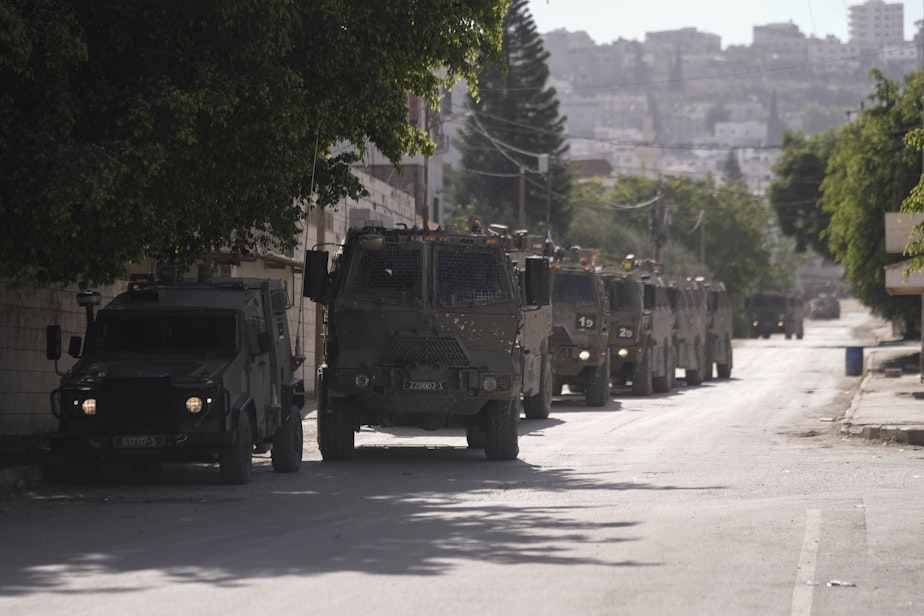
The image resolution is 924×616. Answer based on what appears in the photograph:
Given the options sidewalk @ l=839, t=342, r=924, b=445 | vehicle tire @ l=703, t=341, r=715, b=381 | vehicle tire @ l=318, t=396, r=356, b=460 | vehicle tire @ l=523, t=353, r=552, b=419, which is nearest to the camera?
vehicle tire @ l=318, t=396, r=356, b=460

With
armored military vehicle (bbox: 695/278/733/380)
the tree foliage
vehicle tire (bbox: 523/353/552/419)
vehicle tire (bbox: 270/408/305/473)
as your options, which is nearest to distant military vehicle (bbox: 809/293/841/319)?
the tree foliage

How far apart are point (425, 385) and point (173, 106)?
457cm

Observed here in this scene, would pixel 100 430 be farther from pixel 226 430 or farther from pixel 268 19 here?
pixel 268 19

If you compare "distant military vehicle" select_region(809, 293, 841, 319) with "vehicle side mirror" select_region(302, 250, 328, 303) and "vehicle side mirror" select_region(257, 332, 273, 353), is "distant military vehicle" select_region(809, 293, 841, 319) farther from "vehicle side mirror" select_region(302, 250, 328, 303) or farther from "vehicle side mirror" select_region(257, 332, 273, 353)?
"vehicle side mirror" select_region(257, 332, 273, 353)

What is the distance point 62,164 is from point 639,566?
6.87 m

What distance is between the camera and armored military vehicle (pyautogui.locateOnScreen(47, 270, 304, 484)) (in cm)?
1500

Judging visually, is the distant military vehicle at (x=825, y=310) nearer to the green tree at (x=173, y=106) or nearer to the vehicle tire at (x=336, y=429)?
the green tree at (x=173, y=106)

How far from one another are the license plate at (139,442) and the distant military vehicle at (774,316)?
7796cm

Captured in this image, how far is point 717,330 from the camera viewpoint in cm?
4678

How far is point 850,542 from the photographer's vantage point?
→ 1131 cm

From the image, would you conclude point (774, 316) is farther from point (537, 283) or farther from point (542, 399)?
point (537, 283)

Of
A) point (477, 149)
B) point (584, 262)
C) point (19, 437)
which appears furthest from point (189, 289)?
point (477, 149)

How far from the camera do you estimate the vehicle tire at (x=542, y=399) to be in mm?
26547

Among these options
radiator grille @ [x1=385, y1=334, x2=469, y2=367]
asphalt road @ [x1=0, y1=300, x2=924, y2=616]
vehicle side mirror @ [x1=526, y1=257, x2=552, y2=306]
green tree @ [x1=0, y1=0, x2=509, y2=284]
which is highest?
green tree @ [x1=0, y1=0, x2=509, y2=284]
